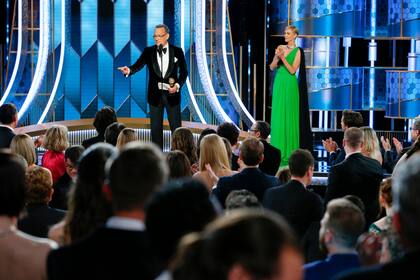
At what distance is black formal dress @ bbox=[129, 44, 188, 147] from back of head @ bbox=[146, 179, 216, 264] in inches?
256

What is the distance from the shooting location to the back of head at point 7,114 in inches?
294

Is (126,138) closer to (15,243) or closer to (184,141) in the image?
(184,141)

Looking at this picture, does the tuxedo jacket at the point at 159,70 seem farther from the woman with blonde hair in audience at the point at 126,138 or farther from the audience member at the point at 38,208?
the audience member at the point at 38,208

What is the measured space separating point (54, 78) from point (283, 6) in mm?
2858

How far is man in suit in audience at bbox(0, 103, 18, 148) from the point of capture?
741 centimetres

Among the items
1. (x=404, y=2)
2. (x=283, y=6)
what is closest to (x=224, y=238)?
(x=283, y=6)

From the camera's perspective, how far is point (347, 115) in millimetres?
8109

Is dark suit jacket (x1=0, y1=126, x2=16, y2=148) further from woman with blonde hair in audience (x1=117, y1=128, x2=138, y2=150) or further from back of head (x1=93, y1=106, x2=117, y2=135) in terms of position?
woman with blonde hair in audience (x1=117, y1=128, x2=138, y2=150)

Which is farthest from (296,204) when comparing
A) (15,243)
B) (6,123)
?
(6,123)

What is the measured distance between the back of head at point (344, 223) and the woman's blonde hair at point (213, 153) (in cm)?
233

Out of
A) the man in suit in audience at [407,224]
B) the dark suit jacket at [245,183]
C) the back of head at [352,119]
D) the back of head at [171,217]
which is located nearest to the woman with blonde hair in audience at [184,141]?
the dark suit jacket at [245,183]

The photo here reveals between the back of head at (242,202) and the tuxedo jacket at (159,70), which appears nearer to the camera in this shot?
the back of head at (242,202)

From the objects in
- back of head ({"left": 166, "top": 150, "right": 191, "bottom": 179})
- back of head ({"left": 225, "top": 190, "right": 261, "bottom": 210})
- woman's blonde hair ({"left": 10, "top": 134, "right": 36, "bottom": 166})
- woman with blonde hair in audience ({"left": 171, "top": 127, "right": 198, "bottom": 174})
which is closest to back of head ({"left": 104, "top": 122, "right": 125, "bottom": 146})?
woman with blonde hair in audience ({"left": 171, "top": 127, "right": 198, "bottom": 174})

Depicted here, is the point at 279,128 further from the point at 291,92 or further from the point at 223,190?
the point at 223,190
